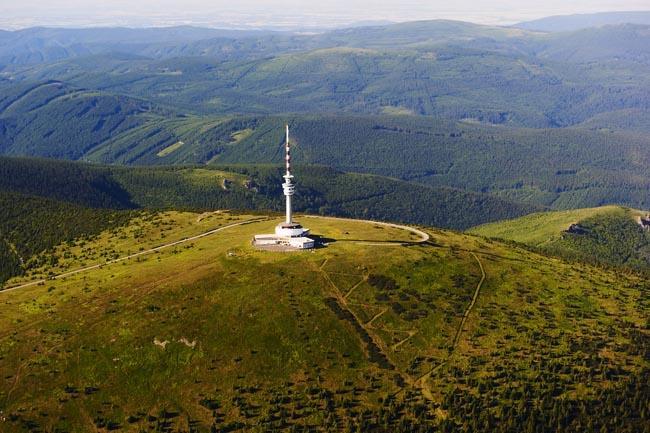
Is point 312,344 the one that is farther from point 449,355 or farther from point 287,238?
point 287,238

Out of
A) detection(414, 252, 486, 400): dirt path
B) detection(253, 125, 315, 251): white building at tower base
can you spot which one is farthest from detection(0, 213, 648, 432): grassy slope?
detection(253, 125, 315, 251): white building at tower base

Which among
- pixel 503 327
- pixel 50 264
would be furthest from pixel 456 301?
pixel 50 264

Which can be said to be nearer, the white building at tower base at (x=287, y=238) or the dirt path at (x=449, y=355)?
the dirt path at (x=449, y=355)

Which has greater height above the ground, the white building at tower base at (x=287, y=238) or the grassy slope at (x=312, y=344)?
the white building at tower base at (x=287, y=238)

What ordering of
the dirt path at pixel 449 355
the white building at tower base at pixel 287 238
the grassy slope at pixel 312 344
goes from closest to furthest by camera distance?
the grassy slope at pixel 312 344, the dirt path at pixel 449 355, the white building at tower base at pixel 287 238

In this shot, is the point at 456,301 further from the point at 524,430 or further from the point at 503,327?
the point at 524,430

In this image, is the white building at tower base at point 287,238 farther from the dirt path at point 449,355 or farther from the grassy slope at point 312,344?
the dirt path at point 449,355

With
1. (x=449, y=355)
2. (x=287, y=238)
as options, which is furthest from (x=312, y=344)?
(x=287, y=238)

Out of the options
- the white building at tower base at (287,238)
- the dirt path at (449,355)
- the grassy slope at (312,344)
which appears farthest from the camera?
the white building at tower base at (287,238)

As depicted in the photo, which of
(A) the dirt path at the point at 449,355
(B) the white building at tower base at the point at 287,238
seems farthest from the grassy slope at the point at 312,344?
(B) the white building at tower base at the point at 287,238
